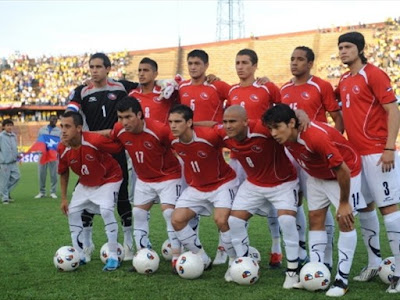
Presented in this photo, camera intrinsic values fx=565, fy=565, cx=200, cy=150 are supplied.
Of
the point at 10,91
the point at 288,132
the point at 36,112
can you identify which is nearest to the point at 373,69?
the point at 288,132

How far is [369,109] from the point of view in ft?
20.2

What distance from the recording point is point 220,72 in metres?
48.2

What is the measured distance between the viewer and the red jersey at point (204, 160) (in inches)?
267

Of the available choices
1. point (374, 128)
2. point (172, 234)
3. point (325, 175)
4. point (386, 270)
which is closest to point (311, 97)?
point (374, 128)

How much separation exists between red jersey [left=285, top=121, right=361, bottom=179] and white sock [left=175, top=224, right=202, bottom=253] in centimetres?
168

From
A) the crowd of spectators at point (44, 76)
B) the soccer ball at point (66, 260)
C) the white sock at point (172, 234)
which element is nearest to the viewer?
the soccer ball at point (66, 260)

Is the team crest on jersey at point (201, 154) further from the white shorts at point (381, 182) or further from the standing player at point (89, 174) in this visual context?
the white shorts at point (381, 182)

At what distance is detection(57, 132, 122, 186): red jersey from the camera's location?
7.30m

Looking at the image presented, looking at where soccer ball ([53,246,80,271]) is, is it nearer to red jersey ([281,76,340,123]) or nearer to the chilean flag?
red jersey ([281,76,340,123])

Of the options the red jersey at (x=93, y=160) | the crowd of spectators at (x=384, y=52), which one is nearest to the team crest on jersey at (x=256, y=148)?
the red jersey at (x=93, y=160)

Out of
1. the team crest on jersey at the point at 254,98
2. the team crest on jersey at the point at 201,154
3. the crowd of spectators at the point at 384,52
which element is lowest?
the team crest on jersey at the point at 201,154

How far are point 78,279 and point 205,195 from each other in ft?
5.97

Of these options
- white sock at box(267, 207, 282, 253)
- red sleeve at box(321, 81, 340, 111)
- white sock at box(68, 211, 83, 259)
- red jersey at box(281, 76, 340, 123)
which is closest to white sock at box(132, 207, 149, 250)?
white sock at box(68, 211, 83, 259)

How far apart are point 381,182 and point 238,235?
5.59 ft
